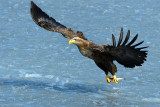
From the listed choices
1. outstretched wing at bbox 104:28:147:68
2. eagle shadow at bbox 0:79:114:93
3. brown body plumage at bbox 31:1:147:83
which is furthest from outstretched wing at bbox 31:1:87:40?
outstretched wing at bbox 104:28:147:68

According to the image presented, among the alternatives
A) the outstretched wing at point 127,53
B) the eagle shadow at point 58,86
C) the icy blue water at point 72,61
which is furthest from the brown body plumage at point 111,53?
the icy blue water at point 72,61

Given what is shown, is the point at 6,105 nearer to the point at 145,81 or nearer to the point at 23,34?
the point at 145,81

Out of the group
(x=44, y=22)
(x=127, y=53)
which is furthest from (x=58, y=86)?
(x=127, y=53)

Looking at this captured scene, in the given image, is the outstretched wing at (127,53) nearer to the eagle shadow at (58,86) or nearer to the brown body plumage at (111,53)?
the brown body plumage at (111,53)

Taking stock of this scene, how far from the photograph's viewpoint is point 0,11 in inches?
757

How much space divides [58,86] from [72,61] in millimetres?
1944

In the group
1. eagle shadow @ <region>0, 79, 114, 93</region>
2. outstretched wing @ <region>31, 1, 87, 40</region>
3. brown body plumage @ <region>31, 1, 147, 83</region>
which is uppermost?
outstretched wing @ <region>31, 1, 87, 40</region>

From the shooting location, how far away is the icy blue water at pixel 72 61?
10.3m

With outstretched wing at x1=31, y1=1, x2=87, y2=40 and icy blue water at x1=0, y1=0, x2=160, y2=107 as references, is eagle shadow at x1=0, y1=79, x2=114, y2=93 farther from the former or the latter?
outstretched wing at x1=31, y1=1, x2=87, y2=40

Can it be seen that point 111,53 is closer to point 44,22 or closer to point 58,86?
point 58,86

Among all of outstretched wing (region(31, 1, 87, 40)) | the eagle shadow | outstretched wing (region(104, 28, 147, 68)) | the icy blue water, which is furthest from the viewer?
outstretched wing (region(31, 1, 87, 40))

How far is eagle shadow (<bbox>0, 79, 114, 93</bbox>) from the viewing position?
10984mm

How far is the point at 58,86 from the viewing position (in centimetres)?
1132

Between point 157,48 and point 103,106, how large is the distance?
500cm
